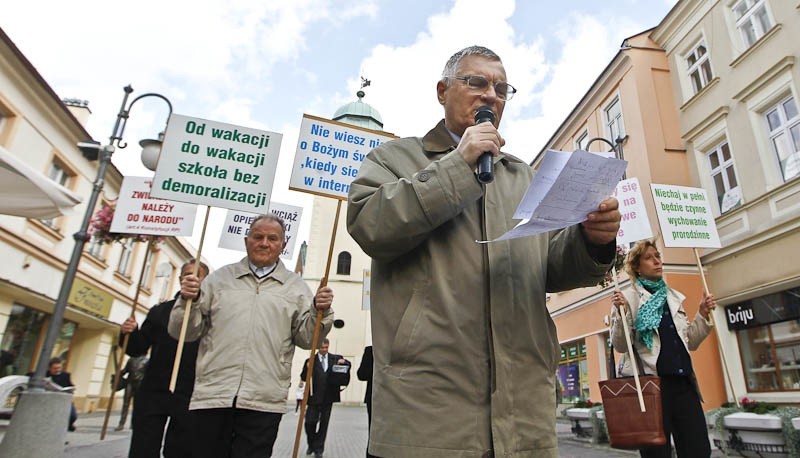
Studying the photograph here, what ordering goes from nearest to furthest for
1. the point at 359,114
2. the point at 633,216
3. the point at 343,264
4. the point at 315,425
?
the point at 633,216 < the point at 315,425 < the point at 343,264 < the point at 359,114

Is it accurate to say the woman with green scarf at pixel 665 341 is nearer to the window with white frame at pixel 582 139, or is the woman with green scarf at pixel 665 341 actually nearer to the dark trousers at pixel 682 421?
the dark trousers at pixel 682 421

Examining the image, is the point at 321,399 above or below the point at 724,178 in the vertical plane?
below

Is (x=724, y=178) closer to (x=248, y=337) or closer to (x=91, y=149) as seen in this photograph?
(x=248, y=337)

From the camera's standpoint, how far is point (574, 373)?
16.6 m

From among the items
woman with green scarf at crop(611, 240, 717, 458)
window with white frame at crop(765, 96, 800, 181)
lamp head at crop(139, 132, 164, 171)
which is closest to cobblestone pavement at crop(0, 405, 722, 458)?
lamp head at crop(139, 132, 164, 171)

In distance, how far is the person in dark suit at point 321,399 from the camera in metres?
7.82

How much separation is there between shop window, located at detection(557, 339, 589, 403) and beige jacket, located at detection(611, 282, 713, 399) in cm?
1165

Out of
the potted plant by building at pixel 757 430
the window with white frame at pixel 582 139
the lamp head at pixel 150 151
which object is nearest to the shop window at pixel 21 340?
the lamp head at pixel 150 151

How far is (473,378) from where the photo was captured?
52.2 inches

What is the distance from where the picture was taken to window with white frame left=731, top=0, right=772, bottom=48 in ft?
36.9

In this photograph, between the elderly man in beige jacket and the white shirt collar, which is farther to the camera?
the white shirt collar

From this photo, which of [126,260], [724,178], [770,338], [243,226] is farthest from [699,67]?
[126,260]

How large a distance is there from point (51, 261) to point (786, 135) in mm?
18054

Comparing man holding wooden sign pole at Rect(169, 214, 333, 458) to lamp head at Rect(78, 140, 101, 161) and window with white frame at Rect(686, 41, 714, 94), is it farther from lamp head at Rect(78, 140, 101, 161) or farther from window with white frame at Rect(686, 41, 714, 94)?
window with white frame at Rect(686, 41, 714, 94)
